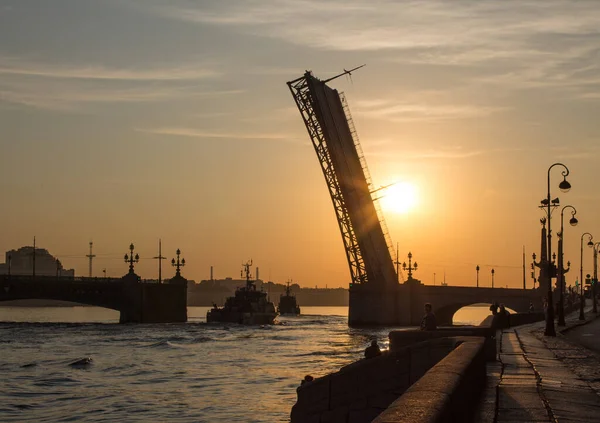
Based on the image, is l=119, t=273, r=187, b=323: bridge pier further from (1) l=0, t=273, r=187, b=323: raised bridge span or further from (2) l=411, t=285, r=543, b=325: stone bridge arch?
(2) l=411, t=285, r=543, b=325: stone bridge arch

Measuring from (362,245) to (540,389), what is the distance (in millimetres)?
54282

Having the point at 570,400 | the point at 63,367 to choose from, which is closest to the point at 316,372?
the point at 63,367

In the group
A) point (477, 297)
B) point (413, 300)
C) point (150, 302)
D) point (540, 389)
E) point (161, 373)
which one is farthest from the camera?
point (150, 302)

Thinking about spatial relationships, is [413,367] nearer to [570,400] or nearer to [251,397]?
[570,400]

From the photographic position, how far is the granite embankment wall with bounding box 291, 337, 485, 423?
55.4 feet

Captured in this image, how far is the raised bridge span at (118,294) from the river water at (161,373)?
613 inches

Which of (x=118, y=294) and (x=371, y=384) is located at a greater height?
(x=371, y=384)

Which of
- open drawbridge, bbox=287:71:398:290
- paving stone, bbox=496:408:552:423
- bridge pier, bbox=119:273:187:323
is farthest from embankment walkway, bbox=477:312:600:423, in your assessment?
bridge pier, bbox=119:273:187:323

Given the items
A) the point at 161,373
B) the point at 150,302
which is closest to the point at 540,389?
the point at 161,373

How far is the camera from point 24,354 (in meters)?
55.5

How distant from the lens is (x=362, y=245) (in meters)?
66.2

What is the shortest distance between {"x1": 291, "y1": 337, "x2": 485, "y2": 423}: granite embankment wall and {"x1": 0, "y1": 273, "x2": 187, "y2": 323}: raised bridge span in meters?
74.2

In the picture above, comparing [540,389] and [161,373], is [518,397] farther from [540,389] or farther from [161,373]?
[161,373]

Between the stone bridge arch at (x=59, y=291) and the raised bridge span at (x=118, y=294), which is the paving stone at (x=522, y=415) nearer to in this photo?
the stone bridge arch at (x=59, y=291)
